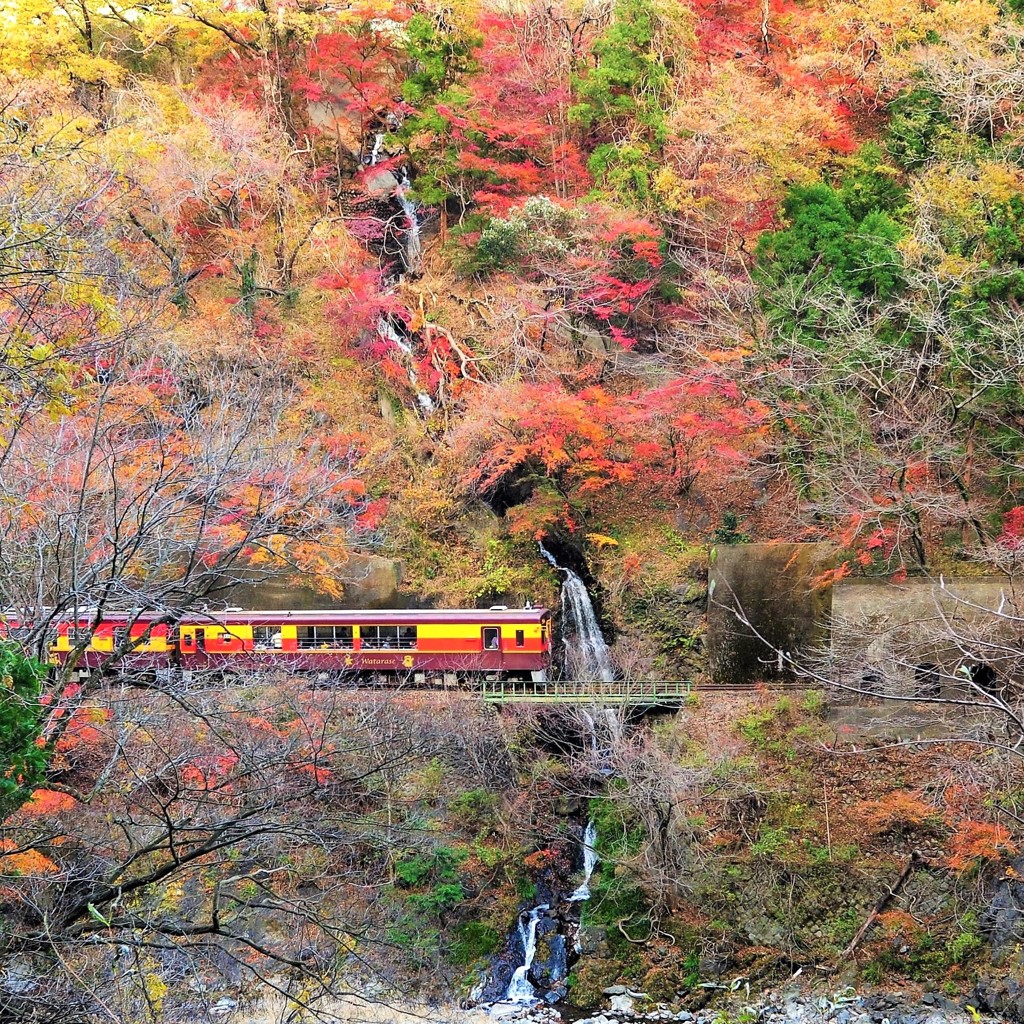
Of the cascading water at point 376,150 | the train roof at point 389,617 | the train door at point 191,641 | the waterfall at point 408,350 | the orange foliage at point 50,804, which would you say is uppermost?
the cascading water at point 376,150

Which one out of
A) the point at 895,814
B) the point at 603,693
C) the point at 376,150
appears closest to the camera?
the point at 895,814

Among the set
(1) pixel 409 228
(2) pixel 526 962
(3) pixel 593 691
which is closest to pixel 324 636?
(3) pixel 593 691

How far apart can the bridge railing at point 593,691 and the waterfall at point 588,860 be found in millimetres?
2203

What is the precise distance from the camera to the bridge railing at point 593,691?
19.9m

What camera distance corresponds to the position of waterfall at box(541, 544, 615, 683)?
22.0m

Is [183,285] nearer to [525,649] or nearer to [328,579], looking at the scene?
[328,579]

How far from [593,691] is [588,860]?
2.93 m

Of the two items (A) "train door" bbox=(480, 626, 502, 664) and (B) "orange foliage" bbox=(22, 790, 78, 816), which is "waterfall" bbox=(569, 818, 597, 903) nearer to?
(A) "train door" bbox=(480, 626, 502, 664)

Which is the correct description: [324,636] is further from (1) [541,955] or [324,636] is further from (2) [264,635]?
(1) [541,955]

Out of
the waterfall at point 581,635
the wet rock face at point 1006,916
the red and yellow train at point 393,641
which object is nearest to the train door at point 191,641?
the red and yellow train at point 393,641

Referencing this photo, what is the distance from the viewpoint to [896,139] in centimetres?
2284

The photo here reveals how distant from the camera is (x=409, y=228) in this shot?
97.1 feet

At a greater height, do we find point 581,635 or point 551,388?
point 551,388

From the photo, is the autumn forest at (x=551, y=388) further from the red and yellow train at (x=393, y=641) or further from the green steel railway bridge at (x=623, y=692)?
the red and yellow train at (x=393, y=641)
